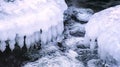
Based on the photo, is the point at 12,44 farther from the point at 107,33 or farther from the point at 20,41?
the point at 107,33

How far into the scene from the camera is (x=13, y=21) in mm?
4172

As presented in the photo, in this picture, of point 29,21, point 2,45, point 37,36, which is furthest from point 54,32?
point 2,45

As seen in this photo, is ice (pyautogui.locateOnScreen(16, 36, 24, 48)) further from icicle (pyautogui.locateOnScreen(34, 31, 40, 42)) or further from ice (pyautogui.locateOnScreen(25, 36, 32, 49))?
icicle (pyautogui.locateOnScreen(34, 31, 40, 42))

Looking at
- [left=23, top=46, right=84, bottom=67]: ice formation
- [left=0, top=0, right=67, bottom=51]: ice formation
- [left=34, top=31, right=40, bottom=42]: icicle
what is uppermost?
[left=0, top=0, right=67, bottom=51]: ice formation

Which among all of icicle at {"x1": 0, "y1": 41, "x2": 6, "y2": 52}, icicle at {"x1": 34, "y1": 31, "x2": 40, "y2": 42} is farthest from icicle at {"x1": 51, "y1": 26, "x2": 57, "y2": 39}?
icicle at {"x1": 0, "y1": 41, "x2": 6, "y2": 52}

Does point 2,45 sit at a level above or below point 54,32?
below

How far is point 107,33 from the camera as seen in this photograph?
13.4 ft

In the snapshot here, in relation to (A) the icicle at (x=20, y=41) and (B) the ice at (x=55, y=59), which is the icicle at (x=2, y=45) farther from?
(B) the ice at (x=55, y=59)

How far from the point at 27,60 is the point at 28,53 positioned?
0.53ft

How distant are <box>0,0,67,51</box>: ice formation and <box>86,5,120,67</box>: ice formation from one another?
0.61 m

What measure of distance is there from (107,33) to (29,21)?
3.55ft

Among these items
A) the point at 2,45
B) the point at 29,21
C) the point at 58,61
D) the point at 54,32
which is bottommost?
the point at 58,61

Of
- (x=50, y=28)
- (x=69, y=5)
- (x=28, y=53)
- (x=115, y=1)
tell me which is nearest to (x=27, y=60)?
(x=28, y=53)

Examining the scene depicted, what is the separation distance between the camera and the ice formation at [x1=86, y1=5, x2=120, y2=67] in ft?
12.6
